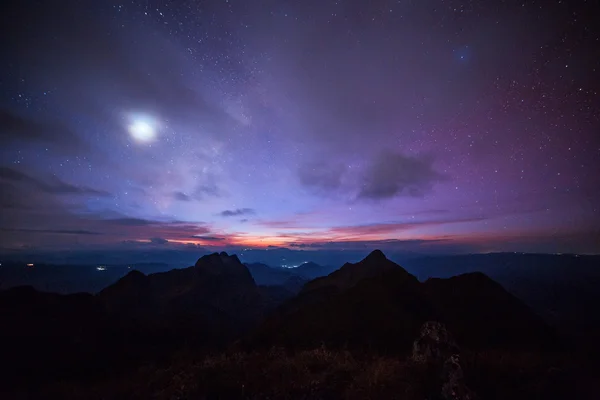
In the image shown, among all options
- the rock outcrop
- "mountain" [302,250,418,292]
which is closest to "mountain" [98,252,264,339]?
"mountain" [302,250,418,292]

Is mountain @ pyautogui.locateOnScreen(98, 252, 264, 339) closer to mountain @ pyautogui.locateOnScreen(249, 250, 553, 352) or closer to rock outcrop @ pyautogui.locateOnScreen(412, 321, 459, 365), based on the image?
mountain @ pyautogui.locateOnScreen(249, 250, 553, 352)

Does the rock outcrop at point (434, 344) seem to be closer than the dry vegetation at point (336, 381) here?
No

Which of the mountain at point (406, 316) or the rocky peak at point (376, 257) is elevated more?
the rocky peak at point (376, 257)

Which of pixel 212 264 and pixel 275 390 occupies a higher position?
pixel 275 390

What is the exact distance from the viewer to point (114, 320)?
72375 millimetres

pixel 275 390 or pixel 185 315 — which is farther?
pixel 185 315

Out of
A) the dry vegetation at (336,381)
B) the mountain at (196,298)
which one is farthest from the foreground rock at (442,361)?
the mountain at (196,298)

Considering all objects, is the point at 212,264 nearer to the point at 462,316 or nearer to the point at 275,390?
the point at 462,316

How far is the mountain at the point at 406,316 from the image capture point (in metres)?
36.6

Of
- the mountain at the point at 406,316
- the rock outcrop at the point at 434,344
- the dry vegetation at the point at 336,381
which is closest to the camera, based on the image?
the dry vegetation at the point at 336,381

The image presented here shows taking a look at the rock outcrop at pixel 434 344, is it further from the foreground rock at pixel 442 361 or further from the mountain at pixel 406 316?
the mountain at pixel 406 316

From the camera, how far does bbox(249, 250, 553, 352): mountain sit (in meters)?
36.6

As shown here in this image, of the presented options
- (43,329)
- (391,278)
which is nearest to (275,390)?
(391,278)

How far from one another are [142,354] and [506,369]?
68.8m
